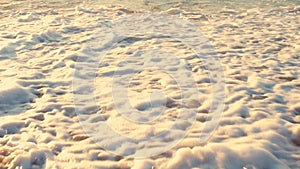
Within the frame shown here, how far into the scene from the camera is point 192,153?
10.5 feet

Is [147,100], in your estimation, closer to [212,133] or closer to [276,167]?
[212,133]

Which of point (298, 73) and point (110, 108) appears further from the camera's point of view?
point (298, 73)

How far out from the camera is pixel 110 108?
4.21 metres

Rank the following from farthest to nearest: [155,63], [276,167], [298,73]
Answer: [155,63], [298,73], [276,167]

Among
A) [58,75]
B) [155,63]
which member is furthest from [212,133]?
[58,75]

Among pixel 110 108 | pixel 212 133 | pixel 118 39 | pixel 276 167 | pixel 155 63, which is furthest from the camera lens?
pixel 118 39

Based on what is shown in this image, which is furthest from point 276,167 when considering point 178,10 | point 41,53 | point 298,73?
point 178,10

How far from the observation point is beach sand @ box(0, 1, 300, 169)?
10.6ft

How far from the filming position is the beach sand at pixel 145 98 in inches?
127

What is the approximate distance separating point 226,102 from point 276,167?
53.7 inches

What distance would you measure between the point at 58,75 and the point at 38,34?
2.53m

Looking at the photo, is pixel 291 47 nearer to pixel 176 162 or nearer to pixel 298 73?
pixel 298 73

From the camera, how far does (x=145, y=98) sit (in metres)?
4.48

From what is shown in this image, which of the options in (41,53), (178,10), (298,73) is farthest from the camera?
(178,10)
